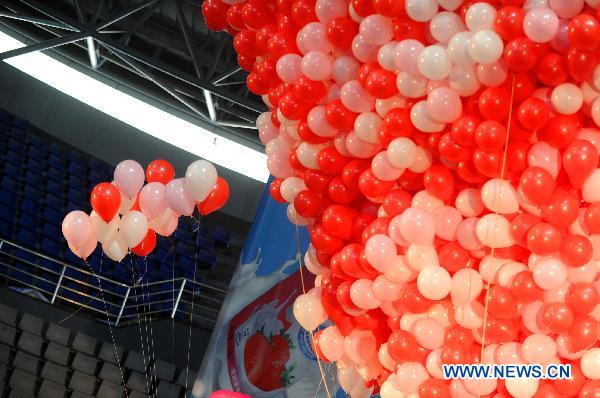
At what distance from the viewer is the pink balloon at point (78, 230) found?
4.44m

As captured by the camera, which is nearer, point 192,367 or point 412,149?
point 412,149

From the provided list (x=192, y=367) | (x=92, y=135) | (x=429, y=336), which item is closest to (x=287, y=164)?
(x=429, y=336)

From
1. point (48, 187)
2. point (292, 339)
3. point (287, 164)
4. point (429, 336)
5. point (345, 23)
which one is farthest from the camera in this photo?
point (48, 187)

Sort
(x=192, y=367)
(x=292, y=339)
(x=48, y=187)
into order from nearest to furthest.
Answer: (x=292, y=339)
(x=192, y=367)
(x=48, y=187)

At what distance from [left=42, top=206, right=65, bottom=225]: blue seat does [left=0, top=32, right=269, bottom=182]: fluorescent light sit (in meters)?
2.09

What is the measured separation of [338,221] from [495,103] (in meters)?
0.88

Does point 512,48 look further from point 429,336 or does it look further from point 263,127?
point 263,127

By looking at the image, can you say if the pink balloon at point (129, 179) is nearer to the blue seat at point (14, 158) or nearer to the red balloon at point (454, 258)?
the red balloon at point (454, 258)

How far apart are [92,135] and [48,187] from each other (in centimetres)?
165

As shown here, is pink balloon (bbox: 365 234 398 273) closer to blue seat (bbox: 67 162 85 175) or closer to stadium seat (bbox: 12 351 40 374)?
stadium seat (bbox: 12 351 40 374)

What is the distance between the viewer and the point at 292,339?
6031 mm

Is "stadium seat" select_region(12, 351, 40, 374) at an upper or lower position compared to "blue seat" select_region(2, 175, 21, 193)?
lower

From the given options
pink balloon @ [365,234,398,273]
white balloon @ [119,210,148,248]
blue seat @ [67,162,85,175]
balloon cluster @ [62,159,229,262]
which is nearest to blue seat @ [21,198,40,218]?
blue seat @ [67,162,85,175]

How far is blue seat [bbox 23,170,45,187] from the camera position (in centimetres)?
965
